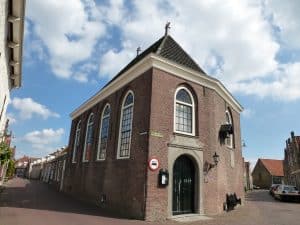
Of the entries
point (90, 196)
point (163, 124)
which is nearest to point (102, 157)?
point (90, 196)

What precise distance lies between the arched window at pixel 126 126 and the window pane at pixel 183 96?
2.74 meters

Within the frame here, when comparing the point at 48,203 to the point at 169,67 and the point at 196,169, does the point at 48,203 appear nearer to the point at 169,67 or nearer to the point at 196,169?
the point at 196,169

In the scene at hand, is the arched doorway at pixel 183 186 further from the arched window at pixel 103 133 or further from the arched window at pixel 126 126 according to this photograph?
the arched window at pixel 103 133

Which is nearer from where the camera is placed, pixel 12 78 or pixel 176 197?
pixel 176 197

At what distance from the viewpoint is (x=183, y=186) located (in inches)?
530

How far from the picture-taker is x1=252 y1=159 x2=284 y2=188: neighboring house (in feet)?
206

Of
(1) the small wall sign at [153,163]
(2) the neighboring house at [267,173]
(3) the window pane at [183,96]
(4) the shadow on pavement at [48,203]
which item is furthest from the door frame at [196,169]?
(2) the neighboring house at [267,173]

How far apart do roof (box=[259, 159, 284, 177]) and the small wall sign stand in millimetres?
60601

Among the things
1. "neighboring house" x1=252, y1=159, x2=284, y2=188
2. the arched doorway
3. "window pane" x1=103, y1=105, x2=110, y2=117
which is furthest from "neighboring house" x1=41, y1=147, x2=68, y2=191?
"neighboring house" x1=252, y1=159, x2=284, y2=188

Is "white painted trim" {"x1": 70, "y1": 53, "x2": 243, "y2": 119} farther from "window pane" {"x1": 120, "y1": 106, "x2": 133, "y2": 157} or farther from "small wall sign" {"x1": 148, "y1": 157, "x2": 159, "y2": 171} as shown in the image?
"small wall sign" {"x1": 148, "y1": 157, "x2": 159, "y2": 171}

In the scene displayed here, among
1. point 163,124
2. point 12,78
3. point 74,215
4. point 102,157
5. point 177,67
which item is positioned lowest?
point 74,215

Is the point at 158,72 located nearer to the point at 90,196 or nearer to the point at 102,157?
the point at 102,157

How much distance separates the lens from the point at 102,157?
17031 millimetres

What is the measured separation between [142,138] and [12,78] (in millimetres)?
8068
